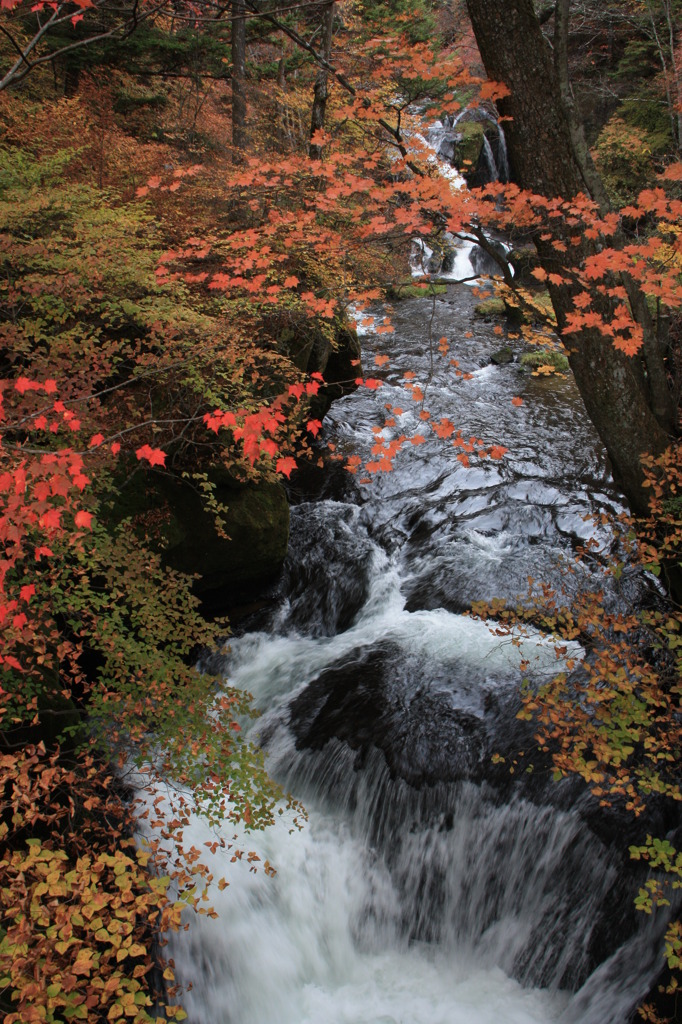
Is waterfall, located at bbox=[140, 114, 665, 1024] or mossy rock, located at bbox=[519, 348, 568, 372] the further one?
mossy rock, located at bbox=[519, 348, 568, 372]

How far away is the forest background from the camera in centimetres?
343

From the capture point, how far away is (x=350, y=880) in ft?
16.3

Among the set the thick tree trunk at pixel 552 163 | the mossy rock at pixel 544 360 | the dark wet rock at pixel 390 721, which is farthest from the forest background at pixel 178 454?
the mossy rock at pixel 544 360

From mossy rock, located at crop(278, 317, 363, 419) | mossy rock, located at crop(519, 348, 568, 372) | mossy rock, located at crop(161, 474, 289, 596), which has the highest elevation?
mossy rock, located at crop(519, 348, 568, 372)

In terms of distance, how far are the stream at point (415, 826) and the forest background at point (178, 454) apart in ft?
1.22

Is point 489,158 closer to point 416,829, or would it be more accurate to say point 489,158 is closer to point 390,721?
point 390,721

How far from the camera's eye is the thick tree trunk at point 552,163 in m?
4.27

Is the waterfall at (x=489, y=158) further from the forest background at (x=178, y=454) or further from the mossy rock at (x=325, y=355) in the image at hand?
the mossy rock at (x=325, y=355)

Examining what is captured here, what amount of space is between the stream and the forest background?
1.22 ft

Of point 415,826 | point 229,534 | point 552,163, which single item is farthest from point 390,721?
point 552,163

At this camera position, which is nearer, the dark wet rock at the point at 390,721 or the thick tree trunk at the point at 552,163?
the thick tree trunk at the point at 552,163

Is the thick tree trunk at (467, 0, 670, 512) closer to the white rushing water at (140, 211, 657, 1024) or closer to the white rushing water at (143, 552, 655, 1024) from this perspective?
the white rushing water at (140, 211, 657, 1024)

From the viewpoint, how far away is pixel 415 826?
5023 mm

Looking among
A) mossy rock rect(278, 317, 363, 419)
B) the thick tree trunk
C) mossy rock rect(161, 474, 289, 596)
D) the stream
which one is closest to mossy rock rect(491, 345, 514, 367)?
mossy rock rect(278, 317, 363, 419)
